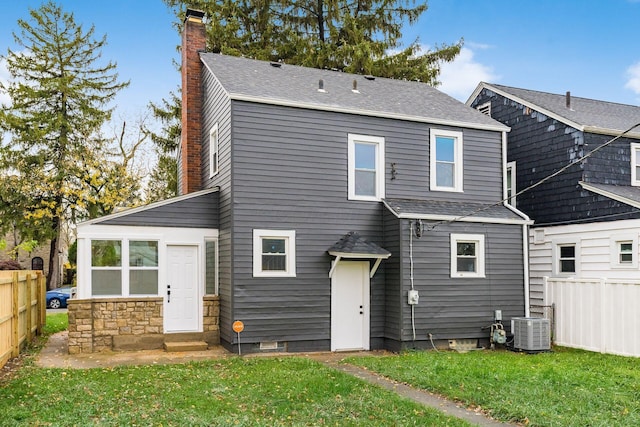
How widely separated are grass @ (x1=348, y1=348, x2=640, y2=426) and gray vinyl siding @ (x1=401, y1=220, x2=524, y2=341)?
85cm

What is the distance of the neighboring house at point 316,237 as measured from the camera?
1238 cm

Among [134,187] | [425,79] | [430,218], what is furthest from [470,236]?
[134,187]

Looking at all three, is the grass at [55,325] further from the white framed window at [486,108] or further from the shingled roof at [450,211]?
the white framed window at [486,108]

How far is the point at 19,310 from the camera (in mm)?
12078

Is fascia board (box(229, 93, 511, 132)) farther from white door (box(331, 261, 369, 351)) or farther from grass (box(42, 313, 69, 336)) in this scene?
grass (box(42, 313, 69, 336))

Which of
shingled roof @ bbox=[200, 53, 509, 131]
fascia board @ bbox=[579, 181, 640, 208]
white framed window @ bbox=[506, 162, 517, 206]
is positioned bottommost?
fascia board @ bbox=[579, 181, 640, 208]

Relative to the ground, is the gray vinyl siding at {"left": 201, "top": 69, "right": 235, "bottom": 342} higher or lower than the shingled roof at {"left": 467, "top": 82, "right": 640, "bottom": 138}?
lower

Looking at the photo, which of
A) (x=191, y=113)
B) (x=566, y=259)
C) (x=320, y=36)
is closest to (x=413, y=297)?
(x=566, y=259)

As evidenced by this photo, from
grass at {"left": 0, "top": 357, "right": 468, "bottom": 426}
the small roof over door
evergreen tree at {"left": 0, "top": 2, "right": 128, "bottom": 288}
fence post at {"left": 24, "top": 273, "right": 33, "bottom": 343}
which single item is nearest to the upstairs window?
the small roof over door

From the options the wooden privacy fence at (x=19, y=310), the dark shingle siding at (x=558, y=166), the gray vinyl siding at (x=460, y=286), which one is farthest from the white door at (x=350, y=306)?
the wooden privacy fence at (x=19, y=310)

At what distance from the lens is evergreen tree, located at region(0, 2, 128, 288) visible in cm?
2834

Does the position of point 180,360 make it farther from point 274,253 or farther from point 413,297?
point 413,297

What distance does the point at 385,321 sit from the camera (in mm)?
13320

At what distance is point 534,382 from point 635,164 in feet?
33.2
